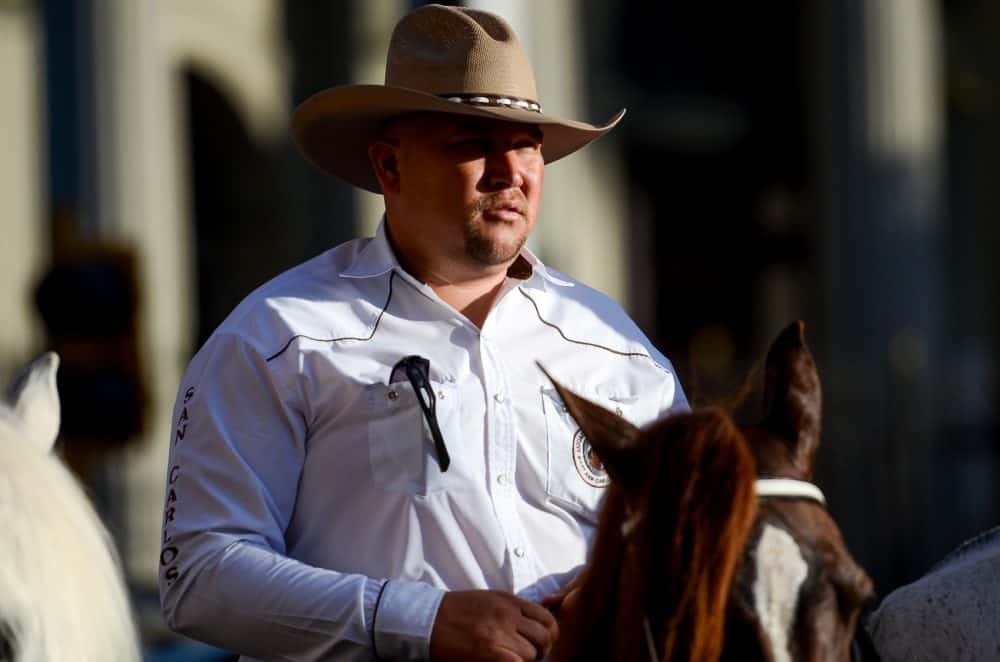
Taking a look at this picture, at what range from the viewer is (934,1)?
1719cm

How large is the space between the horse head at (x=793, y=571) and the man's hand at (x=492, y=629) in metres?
0.40

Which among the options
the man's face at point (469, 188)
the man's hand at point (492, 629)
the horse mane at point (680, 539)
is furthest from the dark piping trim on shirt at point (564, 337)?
the horse mane at point (680, 539)

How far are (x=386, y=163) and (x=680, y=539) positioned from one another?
43.3 inches

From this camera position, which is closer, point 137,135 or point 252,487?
point 252,487

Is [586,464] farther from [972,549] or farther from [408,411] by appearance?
[972,549]

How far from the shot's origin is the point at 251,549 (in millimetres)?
2500

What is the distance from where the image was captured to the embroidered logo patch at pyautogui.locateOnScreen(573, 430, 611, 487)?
2.69 metres

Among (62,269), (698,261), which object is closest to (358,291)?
(62,269)

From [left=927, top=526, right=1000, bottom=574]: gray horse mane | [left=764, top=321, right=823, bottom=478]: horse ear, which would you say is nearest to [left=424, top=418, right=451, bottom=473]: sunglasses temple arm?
[left=764, top=321, right=823, bottom=478]: horse ear

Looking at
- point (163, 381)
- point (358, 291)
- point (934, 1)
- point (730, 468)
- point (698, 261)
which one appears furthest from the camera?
point (698, 261)

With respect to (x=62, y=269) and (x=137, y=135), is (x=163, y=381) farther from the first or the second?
(x=62, y=269)

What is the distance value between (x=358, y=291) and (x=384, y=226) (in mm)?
165

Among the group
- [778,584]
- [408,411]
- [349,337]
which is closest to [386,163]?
[349,337]

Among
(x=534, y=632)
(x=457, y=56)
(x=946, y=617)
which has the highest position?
(x=457, y=56)
